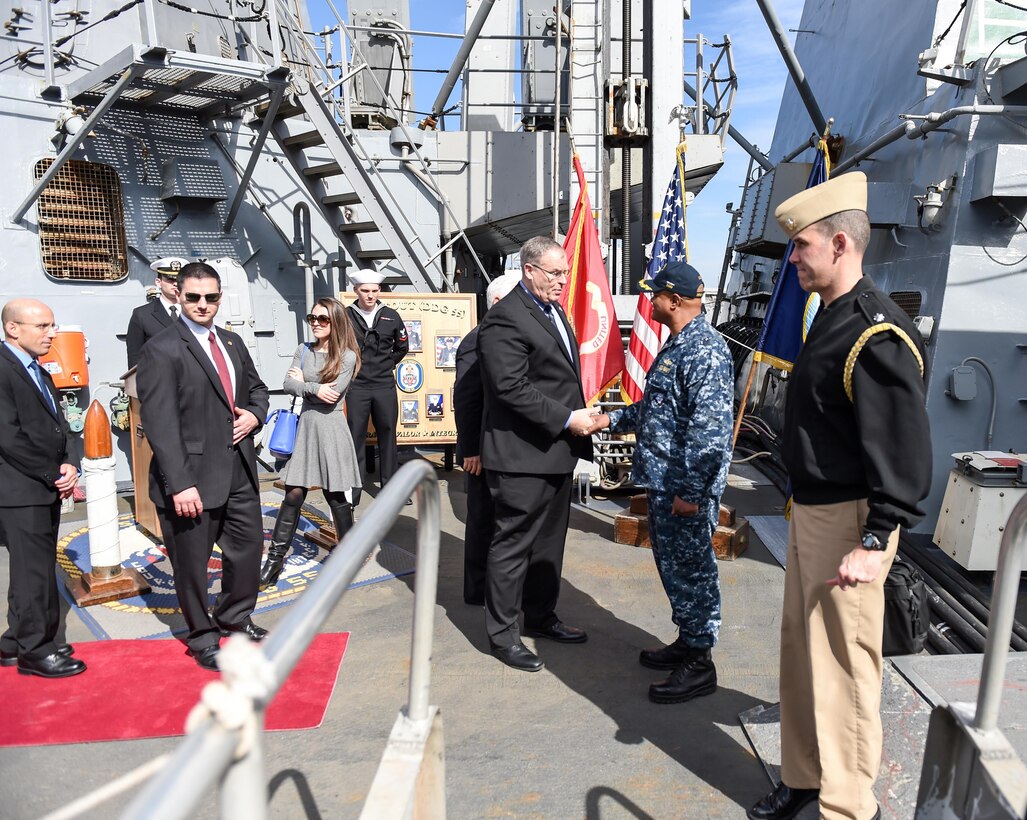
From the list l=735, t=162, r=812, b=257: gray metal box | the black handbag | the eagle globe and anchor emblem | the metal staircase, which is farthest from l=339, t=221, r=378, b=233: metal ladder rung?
the black handbag

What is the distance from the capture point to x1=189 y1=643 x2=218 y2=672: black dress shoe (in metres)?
3.76

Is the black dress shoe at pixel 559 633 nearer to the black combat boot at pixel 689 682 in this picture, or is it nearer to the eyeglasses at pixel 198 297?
the black combat boot at pixel 689 682

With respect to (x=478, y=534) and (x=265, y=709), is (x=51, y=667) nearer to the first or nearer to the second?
(x=478, y=534)

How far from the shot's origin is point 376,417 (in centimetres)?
655

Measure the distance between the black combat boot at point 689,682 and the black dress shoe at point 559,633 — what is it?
64cm

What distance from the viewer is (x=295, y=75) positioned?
7.17 metres

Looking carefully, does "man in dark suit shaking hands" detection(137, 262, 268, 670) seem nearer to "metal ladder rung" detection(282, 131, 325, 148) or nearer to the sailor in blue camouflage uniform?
the sailor in blue camouflage uniform

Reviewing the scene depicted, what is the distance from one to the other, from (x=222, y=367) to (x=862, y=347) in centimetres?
286

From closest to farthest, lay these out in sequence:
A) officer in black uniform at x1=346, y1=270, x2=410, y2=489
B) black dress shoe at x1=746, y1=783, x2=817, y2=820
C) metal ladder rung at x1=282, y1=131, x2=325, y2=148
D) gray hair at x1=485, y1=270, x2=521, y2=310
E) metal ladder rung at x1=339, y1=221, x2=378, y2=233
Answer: black dress shoe at x1=746, y1=783, x2=817, y2=820
gray hair at x1=485, y1=270, x2=521, y2=310
officer in black uniform at x1=346, y1=270, x2=410, y2=489
metal ladder rung at x1=282, y1=131, x2=325, y2=148
metal ladder rung at x1=339, y1=221, x2=378, y2=233

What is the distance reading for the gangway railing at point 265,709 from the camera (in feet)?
2.88

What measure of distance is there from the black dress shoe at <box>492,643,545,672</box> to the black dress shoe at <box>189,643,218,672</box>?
133 centimetres

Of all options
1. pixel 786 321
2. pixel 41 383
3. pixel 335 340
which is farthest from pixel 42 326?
pixel 786 321

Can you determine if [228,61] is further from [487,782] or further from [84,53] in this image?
[487,782]

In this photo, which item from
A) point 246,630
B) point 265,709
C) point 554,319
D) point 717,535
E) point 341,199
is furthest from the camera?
point 341,199
